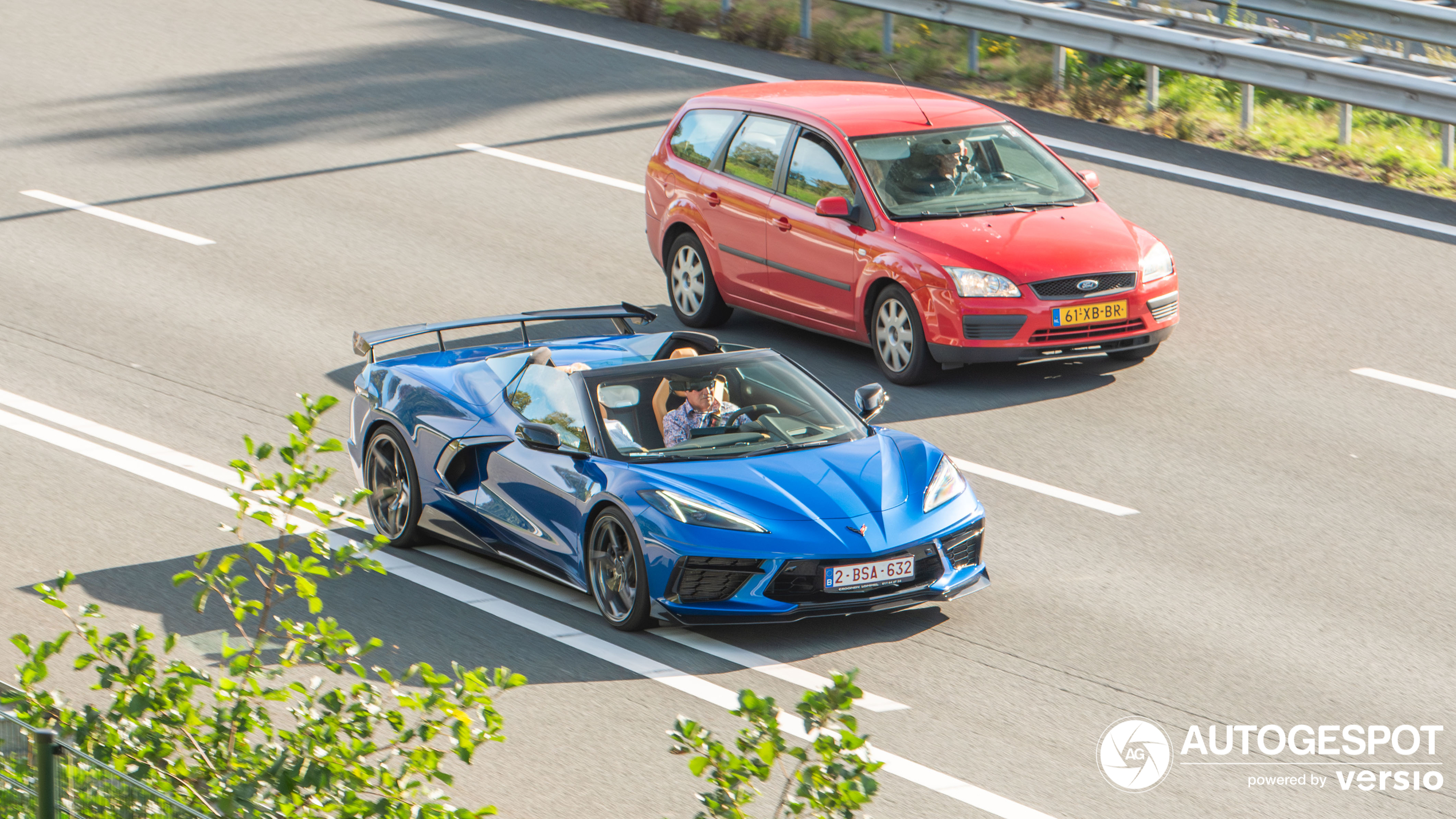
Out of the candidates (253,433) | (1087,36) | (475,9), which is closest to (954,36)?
(1087,36)

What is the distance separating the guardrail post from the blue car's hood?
425 cm

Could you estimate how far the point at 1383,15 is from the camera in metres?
17.5

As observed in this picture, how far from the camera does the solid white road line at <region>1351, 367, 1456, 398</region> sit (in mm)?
12414

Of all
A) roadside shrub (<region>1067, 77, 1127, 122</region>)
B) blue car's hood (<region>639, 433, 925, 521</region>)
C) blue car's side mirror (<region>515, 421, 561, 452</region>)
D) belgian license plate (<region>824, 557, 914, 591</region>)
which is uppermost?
roadside shrub (<region>1067, 77, 1127, 122</region>)

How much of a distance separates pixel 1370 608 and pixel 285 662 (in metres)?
5.62

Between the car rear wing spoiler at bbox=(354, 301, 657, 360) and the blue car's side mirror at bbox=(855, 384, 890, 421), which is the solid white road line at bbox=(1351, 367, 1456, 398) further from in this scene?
the car rear wing spoiler at bbox=(354, 301, 657, 360)

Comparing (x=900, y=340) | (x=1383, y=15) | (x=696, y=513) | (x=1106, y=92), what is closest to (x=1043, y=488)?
(x=900, y=340)

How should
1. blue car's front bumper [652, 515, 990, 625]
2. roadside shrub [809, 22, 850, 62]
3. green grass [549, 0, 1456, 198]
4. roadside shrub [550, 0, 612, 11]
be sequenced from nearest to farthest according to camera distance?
blue car's front bumper [652, 515, 990, 625]
green grass [549, 0, 1456, 198]
roadside shrub [809, 22, 850, 62]
roadside shrub [550, 0, 612, 11]

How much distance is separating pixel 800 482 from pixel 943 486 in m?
0.75

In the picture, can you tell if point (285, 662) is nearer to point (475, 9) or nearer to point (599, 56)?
point (599, 56)

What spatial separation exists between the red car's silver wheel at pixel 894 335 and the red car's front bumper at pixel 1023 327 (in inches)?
8.4

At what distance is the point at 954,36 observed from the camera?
21.5 meters

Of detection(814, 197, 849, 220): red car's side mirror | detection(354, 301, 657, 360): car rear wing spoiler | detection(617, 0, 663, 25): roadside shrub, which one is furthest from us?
detection(617, 0, 663, 25): roadside shrub

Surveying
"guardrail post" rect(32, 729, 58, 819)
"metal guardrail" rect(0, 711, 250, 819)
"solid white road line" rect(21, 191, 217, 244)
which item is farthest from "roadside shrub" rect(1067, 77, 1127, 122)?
"guardrail post" rect(32, 729, 58, 819)
